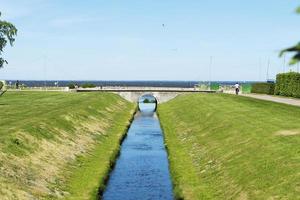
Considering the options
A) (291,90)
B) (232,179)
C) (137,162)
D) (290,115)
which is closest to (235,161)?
(232,179)

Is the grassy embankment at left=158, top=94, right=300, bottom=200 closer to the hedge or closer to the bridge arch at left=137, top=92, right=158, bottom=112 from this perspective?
the hedge

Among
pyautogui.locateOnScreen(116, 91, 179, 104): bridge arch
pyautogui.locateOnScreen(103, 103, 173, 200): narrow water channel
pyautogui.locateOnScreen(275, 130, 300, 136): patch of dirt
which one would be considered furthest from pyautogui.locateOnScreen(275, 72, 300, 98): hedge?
pyautogui.locateOnScreen(275, 130, 300, 136): patch of dirt

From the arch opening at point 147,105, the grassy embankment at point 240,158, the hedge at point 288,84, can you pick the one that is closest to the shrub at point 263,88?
the hedge at point 288,84

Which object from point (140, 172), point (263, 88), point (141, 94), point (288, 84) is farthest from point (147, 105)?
point (140, 172)

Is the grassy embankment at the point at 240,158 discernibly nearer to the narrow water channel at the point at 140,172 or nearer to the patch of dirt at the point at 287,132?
the patch of dirt at the point at 287,132

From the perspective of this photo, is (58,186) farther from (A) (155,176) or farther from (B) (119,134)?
(B) (119,134)
